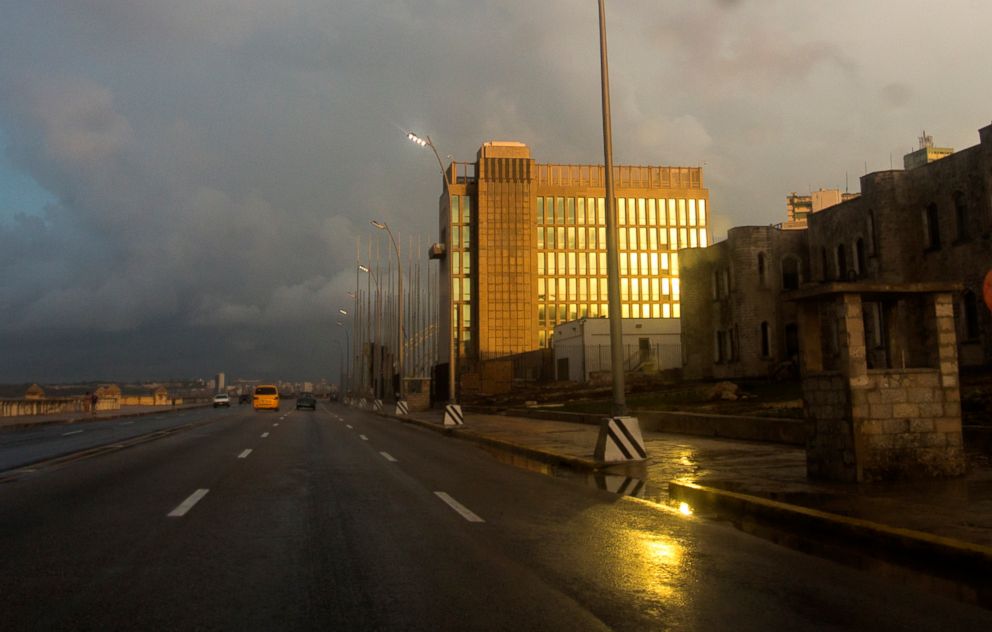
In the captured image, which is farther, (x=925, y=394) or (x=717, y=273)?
(x=717, y=273)

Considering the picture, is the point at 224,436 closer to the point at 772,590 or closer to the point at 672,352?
the point at 772,590

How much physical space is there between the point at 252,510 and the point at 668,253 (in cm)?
9424

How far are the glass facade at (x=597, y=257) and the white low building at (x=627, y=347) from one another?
24.5 meters

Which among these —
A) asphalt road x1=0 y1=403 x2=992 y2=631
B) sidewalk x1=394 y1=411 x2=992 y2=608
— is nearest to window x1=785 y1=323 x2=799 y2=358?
sidewalk x1=394 y1=411 x2=992 y2=608

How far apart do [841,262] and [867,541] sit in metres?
35.3

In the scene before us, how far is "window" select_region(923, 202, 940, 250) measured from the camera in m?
33.2

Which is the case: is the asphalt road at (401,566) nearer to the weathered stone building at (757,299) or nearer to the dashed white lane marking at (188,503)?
the dashed white lane marking at (188,503)

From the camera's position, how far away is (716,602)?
5.52 m

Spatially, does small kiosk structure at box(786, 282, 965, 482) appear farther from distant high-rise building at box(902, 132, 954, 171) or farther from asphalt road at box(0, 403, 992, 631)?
distant high-rise building at box(902, 132, 954, 171)

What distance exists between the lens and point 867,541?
769 cm

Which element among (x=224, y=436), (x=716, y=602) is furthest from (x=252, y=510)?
(x=224, y=436)

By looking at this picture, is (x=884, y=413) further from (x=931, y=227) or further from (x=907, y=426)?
(x=931, y=227)

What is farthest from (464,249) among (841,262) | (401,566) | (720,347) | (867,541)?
(401,566)

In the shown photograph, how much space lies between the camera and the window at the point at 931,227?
109 feet
